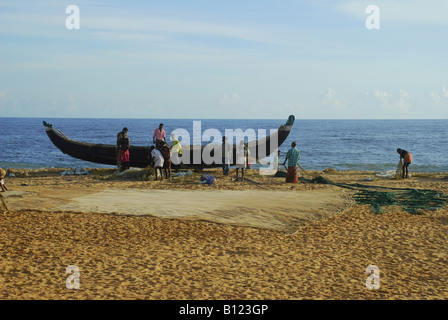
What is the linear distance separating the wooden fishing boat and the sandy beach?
7125 millimetres

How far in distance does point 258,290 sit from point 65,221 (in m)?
5.61

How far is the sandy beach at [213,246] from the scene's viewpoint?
6.82 metres

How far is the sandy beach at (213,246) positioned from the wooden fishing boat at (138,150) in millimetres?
7125

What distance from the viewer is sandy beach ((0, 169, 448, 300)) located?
682 centimetres

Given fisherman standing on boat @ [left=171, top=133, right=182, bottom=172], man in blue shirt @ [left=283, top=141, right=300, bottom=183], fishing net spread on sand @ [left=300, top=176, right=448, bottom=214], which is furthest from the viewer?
fisherman standing on boat @ [left=171, top=133, right=182, bottom=172]

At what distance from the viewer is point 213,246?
8906mm

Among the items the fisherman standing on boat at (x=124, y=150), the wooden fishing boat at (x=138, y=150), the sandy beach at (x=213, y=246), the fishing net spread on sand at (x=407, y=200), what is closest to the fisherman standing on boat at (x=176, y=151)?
the wooden fishing boat at (x=138, y=150)

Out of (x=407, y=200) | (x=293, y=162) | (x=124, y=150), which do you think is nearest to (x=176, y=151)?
(x=124, y=150)

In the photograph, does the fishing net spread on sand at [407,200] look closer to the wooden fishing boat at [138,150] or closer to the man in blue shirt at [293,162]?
the man in blue shirt at [293,162]

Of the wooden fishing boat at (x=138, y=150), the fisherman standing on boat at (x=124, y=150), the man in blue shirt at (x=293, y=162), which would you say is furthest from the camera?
the wooden fishing boat at (x=138, y=150)

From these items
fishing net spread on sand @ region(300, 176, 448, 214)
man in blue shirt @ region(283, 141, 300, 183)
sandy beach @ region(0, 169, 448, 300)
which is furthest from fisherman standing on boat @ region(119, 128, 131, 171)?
fishing net spread on sand @ region(300, 176, 448, 214)

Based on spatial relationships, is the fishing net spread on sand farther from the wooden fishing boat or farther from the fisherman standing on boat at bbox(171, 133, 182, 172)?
the fisherman standing on boat at bbox(171, 133, 182, 172)

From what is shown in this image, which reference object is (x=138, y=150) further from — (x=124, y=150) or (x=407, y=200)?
(x=407, y=200)

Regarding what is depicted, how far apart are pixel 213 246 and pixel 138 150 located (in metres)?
13.2
